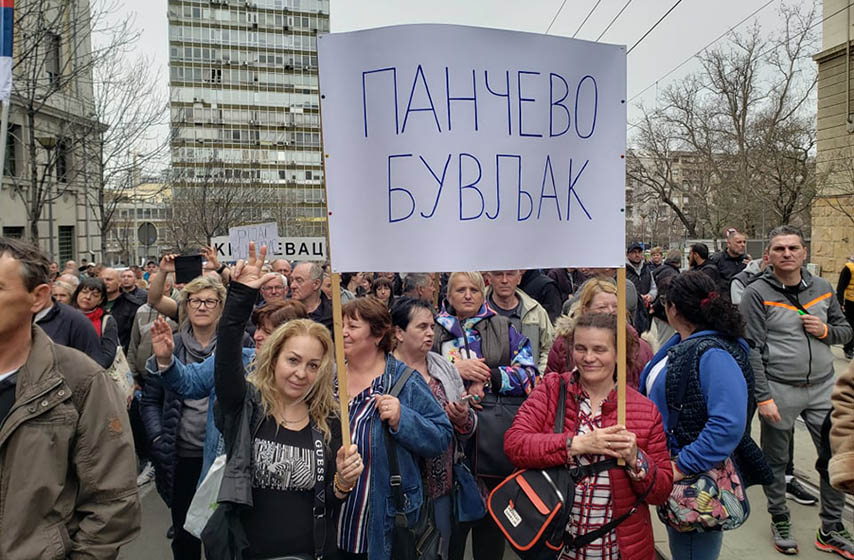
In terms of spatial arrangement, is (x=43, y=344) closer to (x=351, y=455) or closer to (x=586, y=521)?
(x=351, y=455)

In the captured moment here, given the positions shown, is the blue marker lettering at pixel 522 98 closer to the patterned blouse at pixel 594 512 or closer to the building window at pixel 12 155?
the patterned blouse at pixel 594 512

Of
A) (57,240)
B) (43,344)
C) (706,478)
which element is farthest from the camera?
(57,240)

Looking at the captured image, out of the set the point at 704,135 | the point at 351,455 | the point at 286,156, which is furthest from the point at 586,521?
the point at 286,156

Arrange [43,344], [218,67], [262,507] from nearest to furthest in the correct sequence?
1. [43,344]
2. [262,507]
3. [218,67]

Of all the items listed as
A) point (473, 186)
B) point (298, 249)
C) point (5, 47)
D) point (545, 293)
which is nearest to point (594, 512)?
point (473, 186)

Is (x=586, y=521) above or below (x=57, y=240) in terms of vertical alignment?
below

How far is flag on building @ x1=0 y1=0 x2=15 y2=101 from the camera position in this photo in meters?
6.29

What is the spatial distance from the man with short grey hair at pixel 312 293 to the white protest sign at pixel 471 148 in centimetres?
347

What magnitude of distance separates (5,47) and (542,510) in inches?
261

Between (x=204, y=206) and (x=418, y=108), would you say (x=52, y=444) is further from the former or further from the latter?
(x=204, y=206)

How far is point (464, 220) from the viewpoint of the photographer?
2.73m

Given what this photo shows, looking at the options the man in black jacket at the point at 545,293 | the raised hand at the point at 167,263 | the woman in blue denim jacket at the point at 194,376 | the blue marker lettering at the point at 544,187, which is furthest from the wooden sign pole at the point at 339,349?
the man in black jacket at the point at 545,293

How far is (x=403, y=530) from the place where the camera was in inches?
117

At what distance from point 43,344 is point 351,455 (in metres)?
1.22
